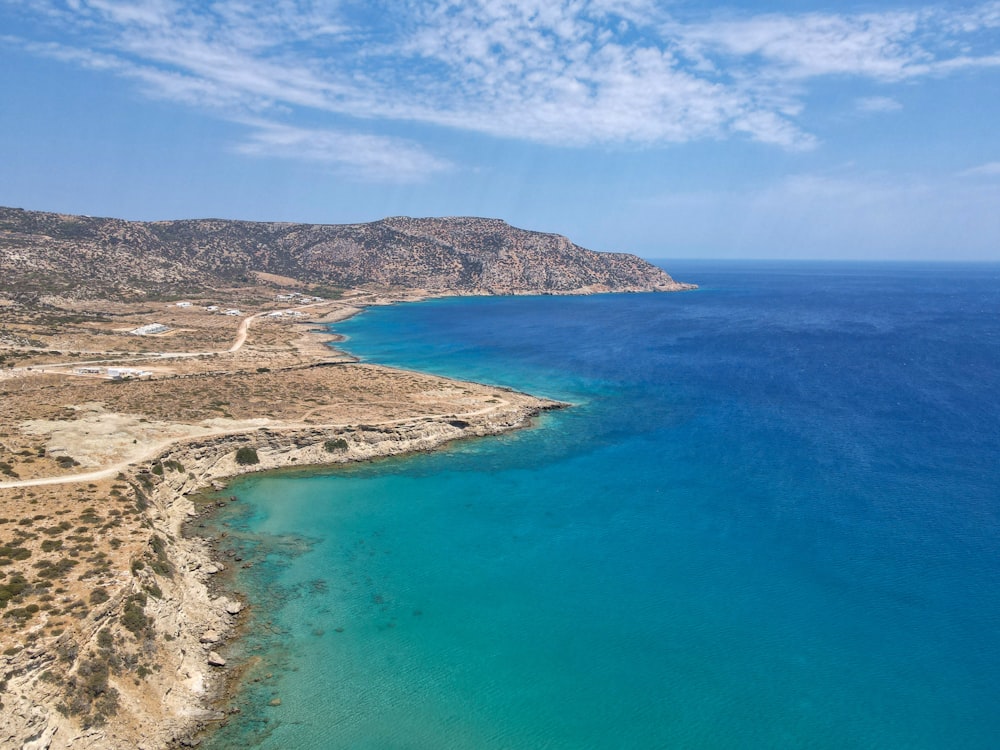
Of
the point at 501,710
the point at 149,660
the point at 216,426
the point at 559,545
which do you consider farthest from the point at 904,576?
the point at 216,426

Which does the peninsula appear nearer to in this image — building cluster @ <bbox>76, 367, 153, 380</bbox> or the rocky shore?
the rocky shore

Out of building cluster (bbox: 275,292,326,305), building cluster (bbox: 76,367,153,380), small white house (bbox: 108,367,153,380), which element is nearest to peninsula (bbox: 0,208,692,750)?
building cluster (bbox: 76,367,153,380)

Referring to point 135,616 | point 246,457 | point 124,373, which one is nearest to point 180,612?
point 135,616

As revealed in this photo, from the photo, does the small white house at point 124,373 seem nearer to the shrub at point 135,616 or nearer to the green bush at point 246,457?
the green bush at point 246,457

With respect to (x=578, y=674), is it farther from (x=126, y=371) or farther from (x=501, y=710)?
(x=126, y=371)

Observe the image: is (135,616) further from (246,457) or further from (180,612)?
(246,457)

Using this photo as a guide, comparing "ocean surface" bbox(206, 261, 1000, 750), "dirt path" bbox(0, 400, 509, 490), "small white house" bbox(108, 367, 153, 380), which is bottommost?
"ocean surface" bbox(206, 261, 1000, 750)

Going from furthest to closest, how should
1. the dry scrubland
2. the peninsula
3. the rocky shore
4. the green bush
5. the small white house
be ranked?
the small white house, the green bush, the peninsula, the dry scrubland, the rocky shore
